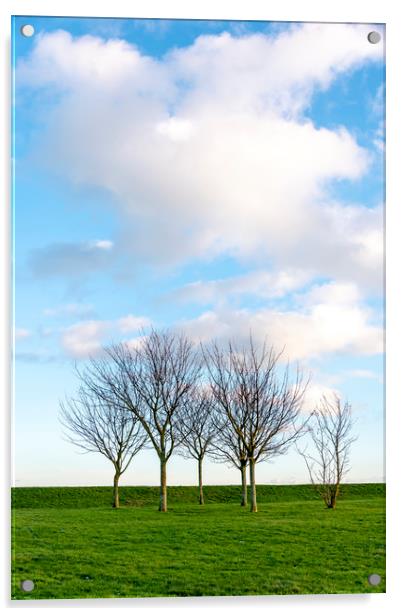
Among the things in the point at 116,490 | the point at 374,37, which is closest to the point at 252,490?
the point at 116,490

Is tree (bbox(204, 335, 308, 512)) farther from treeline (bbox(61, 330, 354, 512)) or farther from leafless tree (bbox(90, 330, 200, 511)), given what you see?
leafless tree (bbox(90, 330, 200, 511))

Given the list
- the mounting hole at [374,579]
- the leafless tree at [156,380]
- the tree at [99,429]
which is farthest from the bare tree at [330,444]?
the tree at [99,429]

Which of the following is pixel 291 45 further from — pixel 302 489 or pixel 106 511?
pixel 106 511

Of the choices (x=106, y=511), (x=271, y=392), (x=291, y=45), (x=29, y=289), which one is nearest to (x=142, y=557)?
(x=106, y=511)

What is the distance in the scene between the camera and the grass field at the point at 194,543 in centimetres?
→ 626

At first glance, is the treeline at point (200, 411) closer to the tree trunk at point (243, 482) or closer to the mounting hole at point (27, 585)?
the tree trunk at point (243, 482)

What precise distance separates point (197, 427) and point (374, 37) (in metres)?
3.72

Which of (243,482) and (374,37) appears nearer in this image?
(374,37)

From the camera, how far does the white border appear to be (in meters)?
6.27

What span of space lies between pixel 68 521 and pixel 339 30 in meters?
4.78

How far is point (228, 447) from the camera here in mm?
6957
